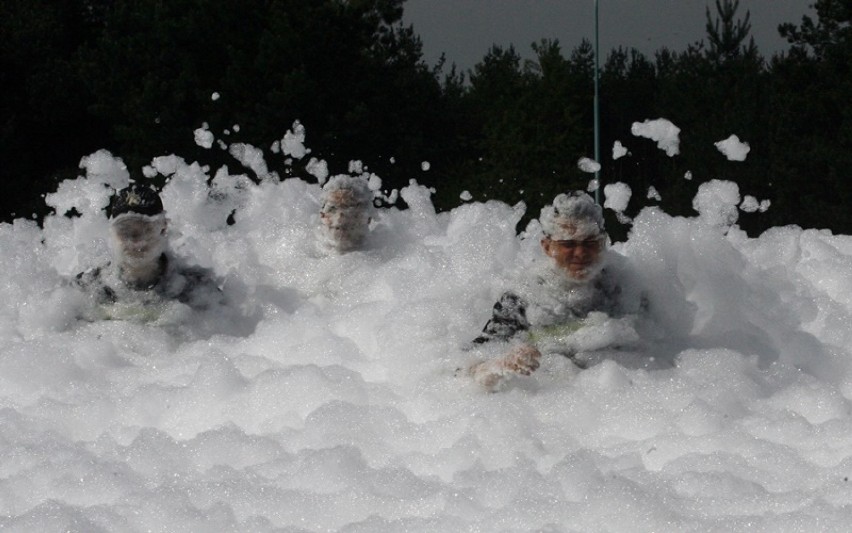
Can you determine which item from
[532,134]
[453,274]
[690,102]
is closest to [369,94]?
[532,134]

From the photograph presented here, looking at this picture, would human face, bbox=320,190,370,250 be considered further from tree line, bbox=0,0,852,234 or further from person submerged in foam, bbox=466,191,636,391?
tree line, bbox=0,0,852,234

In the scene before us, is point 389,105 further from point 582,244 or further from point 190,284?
point 582,244

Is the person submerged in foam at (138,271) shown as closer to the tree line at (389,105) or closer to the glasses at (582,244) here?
the glasses at (582,244)

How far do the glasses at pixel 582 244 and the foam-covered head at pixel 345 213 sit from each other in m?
1.78

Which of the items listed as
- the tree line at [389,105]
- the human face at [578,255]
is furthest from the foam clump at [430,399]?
the tree line at [389,105]

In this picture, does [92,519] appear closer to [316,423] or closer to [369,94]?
[316,423]

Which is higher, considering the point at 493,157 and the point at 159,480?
the point at 493,157

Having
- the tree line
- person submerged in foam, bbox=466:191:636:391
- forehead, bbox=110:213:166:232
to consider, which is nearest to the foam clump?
person submerged in foam, bbox=466:191:636:391

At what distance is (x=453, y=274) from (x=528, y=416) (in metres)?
1.12

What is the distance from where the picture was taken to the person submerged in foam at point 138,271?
4.65m

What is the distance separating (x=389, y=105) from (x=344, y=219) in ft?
29.1

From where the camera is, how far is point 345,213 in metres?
5.45

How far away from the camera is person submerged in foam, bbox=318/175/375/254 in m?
5.45

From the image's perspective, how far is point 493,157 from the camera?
1332 cm
